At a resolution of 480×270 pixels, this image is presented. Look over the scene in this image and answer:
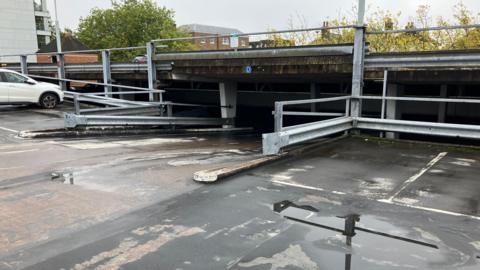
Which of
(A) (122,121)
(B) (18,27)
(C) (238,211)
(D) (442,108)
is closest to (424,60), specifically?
(D) (442,108)

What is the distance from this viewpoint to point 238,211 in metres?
4.80

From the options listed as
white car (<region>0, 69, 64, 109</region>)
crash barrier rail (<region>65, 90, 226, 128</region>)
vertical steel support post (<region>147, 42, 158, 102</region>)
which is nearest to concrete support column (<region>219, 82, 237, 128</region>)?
crash barrier rail (<region>65, 90, 226, 128</region>)

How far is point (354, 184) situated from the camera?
230 inches

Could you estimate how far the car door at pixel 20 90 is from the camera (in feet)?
52.3

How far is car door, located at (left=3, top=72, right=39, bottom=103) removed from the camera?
52.3 ft

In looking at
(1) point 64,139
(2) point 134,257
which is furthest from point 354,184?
(1) point 64,139

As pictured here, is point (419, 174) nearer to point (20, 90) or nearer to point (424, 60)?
point (424, 60)

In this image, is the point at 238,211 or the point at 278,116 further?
the point at 278,116

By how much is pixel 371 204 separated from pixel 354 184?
857 mm

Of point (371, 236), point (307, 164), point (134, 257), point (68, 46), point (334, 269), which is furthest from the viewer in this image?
point (68, 46)

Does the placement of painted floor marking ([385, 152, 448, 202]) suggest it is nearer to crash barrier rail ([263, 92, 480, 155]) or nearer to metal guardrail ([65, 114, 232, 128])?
crash barrier rail ([263, 92, 480, 155])

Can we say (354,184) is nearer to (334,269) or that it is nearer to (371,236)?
(371,236)

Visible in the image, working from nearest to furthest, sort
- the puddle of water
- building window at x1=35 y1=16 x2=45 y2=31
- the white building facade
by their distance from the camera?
the puddle of water → the white building facade → building window at x1=35 y1=16 x2=45 y2=31

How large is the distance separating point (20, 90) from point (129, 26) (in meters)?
46.8
